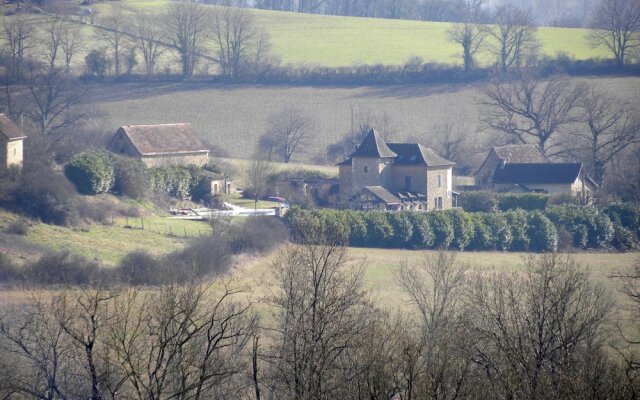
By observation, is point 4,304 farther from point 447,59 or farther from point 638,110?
point 447,59

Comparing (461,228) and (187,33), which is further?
(187,33)

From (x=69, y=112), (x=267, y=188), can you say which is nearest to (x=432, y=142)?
(x=267, y=188)

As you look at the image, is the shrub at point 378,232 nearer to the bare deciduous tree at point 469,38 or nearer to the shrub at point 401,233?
the shrub at point 401,233

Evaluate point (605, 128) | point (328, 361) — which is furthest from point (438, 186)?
point (328, 361)

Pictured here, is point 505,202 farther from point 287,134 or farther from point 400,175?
point 287,134

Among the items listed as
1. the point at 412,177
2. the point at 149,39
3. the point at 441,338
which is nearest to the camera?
the point at 441,338

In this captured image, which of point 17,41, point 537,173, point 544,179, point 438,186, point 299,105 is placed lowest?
point 438,186

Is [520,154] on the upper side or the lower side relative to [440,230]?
upper

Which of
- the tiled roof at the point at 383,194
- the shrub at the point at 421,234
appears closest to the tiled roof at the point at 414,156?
the tiled roof at the point at 383,194

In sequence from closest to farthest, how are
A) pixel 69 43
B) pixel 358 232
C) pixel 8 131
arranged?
pixel 358 232 → pixel 8 131 → pixel 69 43
